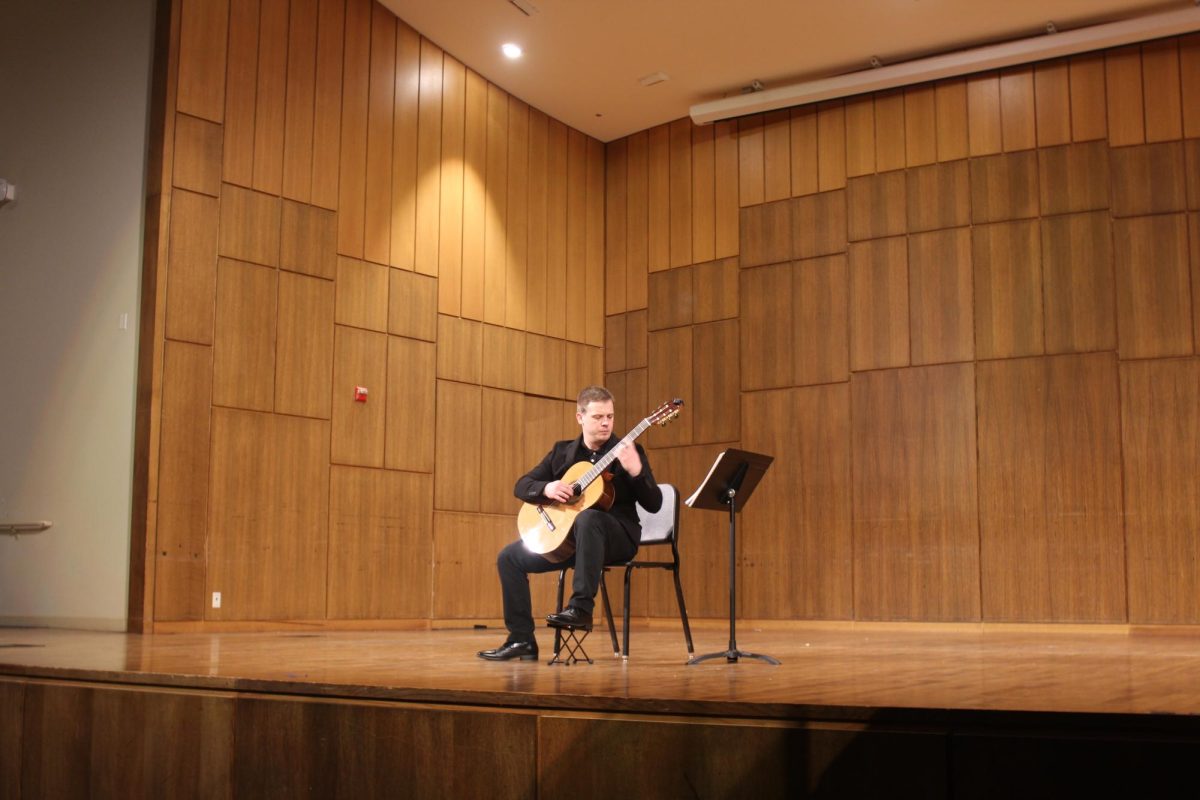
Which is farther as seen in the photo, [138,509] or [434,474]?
[434,474]

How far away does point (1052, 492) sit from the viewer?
27.3 ft

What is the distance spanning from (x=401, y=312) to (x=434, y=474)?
133cm

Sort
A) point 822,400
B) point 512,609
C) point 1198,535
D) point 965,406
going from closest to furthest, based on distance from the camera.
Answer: point 512,609 → point 1198,535 → point 965,406 → point 822,400

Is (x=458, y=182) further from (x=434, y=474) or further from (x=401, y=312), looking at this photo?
(x=434, y=474)

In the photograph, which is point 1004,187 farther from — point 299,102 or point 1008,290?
point 299,102

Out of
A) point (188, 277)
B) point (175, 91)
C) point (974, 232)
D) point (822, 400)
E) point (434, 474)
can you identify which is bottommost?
point (434, 474)

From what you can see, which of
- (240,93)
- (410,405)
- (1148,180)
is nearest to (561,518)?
(410,405)

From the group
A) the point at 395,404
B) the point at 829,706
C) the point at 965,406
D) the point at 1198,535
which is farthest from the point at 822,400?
the point at 829,706

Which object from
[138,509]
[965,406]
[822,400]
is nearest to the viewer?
[138,509]

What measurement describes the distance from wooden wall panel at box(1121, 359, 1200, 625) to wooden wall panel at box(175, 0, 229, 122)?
6744 mm

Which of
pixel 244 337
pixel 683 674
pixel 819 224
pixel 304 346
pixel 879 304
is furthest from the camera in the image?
pixel 819 224

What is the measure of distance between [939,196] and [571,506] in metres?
5.87

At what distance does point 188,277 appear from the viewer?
294 inches

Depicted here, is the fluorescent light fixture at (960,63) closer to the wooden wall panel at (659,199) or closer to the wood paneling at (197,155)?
the wooden wall panel at (659,199)
